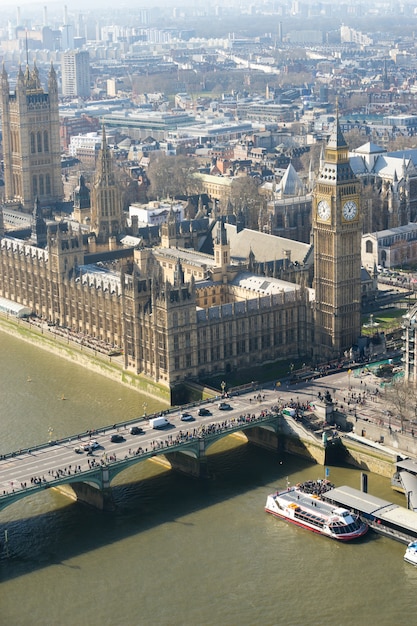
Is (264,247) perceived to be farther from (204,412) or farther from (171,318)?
(204,412)

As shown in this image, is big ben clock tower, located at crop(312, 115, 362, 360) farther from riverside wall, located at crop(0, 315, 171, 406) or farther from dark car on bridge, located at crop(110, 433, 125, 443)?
dark car on bridge, located at crop(110, 433, 125, 443)

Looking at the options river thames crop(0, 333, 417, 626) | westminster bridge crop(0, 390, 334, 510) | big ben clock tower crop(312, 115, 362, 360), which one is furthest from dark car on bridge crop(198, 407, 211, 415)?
big ben clock tower crop(312, 115, 362, 360)

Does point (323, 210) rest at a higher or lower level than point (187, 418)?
higher

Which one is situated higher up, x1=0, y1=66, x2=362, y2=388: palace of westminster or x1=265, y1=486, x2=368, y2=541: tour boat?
x1=0, y1=66, x2=362, y2=388: palace of westminster

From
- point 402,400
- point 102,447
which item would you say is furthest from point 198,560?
point 402,400

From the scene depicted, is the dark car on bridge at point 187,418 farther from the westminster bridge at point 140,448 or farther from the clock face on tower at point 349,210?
the clock face on tower at point 349,210

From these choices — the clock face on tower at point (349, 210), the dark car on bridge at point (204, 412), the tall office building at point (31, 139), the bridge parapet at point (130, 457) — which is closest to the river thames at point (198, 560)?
the bridge parapet at point (130, 457)
